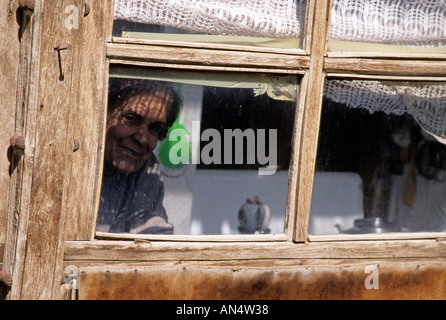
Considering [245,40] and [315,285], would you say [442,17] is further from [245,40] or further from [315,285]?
[315,285]

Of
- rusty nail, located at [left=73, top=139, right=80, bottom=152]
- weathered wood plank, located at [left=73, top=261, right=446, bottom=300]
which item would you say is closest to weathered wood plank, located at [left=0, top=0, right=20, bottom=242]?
rusty nail, located at [left=73, top=139, right=80, bottom=152]

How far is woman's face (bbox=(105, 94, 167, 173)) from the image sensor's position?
4.93 ft

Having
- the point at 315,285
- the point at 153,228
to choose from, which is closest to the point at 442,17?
the point at 315,285

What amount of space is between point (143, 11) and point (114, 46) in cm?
14

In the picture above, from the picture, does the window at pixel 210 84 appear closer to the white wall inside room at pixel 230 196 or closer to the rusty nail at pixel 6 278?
the white wall inside room at pixel 230 196

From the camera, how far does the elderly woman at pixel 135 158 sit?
1495 mm

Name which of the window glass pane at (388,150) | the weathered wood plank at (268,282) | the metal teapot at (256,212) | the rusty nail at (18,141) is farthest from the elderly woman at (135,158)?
the metal teapot at (256,212)

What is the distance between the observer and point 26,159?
1.33 m

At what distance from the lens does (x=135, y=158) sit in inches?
60.8

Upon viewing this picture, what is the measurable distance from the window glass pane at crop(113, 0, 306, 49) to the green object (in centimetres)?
29

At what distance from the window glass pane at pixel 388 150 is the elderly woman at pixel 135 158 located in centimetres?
53

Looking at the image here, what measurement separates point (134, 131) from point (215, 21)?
0.41 meters

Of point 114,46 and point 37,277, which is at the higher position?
point 114,46

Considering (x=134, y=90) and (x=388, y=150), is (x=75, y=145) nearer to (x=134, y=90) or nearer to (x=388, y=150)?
(x=134, y=90)
